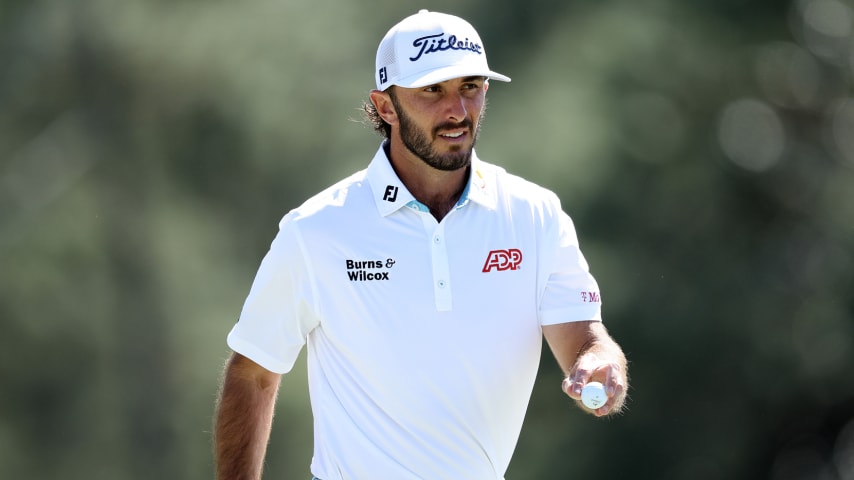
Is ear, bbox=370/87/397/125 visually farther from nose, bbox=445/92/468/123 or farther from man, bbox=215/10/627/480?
nose, bbox=445/92/468/123

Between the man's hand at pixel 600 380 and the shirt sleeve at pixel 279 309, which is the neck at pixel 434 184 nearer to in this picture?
the shirt sleeve at pixel 279 309

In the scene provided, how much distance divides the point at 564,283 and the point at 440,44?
2.79 feet

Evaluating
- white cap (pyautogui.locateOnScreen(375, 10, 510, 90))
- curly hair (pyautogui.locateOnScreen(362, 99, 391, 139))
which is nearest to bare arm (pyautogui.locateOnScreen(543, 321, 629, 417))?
white cap (pyautogui.locateOnScreen(375, 10, 510, 90))

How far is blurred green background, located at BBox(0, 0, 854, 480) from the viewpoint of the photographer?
14516 mm

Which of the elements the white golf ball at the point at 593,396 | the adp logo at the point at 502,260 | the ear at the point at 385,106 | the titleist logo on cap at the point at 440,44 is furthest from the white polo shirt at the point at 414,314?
the white golf ball at the point at 593,396

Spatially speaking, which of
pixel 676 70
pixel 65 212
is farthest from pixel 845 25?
pixel 65 212

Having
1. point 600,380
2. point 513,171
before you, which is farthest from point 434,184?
point 513,171

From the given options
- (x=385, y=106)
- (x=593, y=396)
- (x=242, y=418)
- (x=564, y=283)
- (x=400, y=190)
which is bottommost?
(x=242, y=418)

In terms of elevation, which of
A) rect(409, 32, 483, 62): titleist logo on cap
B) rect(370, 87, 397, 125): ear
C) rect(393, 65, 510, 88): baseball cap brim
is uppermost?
rect(409, 32, 483, 62): titleist logo on cap

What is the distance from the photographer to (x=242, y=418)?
4367mm

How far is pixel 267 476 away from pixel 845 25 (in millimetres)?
7575

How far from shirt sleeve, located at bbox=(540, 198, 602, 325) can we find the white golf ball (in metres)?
0.57

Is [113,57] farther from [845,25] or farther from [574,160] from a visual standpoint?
[845,25]

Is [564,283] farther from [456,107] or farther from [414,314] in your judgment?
[456,107]
